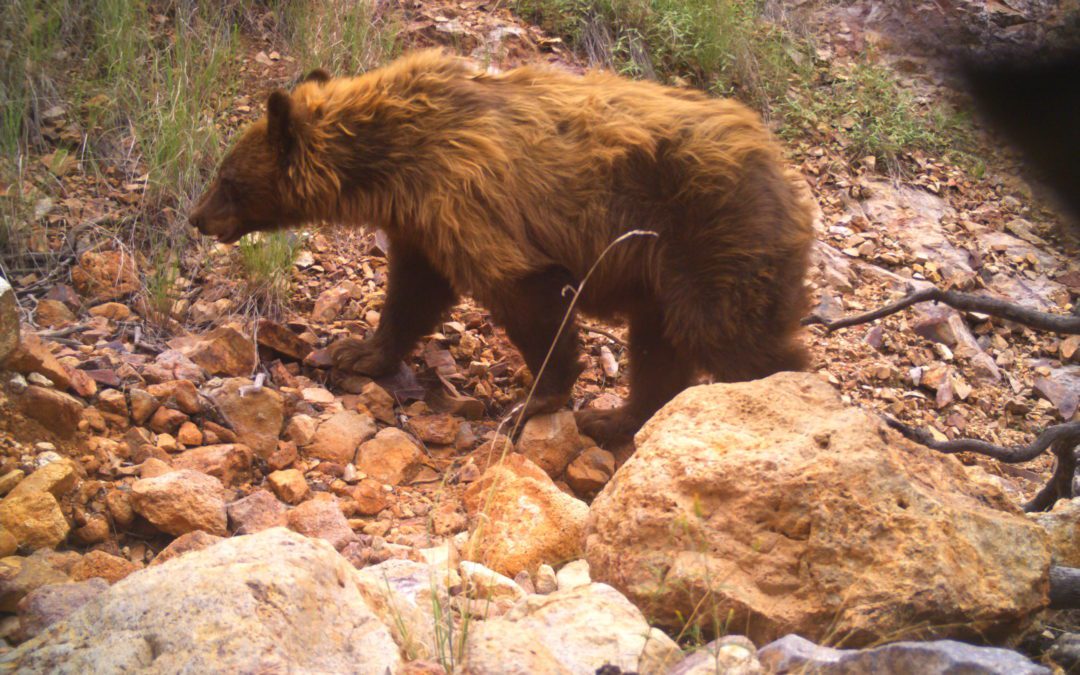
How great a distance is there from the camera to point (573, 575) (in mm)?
3338

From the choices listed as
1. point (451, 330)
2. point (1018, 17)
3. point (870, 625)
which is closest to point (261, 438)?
point (451, 330)

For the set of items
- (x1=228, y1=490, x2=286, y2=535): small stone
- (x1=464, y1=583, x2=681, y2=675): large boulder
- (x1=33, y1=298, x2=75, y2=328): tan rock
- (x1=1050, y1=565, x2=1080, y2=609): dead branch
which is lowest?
(x1=33, y1=298, x2=75, y2=328): tan rock

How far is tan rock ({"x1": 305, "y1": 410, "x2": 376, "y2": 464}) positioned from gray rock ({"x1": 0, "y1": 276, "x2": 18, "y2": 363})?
1403mm

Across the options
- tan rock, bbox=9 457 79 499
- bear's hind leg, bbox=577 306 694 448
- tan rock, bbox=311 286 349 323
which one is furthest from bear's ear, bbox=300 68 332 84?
tan rock, bbox=9 457 79 499

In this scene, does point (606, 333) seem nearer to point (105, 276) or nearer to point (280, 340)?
point (280, 340)

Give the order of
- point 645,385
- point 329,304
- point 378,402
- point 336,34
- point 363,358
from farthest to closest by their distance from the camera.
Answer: point 336,34
point 329,304
point 363,358
point 645,385
point 378,402

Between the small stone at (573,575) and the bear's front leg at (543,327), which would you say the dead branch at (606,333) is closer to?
the bear's front leg at (543,327)

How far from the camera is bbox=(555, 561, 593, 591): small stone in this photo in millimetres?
3268

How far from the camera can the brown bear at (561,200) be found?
4621mm

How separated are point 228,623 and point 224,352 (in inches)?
119

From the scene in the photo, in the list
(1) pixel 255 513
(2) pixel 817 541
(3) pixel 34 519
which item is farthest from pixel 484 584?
(3) pixel 34 519

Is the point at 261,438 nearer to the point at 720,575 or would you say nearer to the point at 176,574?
the point at 176,574

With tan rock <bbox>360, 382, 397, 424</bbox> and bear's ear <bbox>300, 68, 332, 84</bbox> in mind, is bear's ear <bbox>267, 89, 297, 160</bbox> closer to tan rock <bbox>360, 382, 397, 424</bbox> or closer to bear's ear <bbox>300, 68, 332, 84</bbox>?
bear's ear <bbox>300, 68, 332, 84</bbox>

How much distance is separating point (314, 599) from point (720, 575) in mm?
1160
